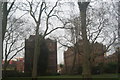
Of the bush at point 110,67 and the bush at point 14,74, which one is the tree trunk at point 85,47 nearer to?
the bush at point 110,67

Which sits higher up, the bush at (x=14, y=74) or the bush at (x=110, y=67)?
the bush at (x=110, y=67)

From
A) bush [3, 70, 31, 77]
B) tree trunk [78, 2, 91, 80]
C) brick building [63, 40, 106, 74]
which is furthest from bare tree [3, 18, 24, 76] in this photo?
tree trunk [78, 2, 91, 80]

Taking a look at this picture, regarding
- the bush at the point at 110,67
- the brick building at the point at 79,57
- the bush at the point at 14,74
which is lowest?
the bush at the point at 14,74

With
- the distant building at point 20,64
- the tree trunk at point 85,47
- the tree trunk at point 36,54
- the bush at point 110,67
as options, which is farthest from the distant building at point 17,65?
the bush at point 110,67

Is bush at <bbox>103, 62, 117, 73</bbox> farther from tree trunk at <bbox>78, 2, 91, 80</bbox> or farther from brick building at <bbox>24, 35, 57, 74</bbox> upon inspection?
brick building at <bbox>24, 35, 57, 74</bbox>

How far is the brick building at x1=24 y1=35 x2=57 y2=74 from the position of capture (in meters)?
2.18

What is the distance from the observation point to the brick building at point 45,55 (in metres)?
2.18

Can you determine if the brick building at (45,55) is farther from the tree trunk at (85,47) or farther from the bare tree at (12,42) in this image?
the tree trunk at (85,47)

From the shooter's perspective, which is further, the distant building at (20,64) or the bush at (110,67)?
the distant building at (20,64)

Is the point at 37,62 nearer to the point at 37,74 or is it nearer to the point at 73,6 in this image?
the point at 37,74

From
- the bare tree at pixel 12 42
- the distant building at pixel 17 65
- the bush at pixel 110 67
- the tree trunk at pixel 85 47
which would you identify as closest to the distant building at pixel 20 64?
the distant building at pixel 17 65

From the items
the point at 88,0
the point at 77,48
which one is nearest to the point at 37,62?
the point at 77,48

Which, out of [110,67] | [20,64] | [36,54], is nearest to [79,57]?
[110,67]

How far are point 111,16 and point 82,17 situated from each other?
1.54 feet
